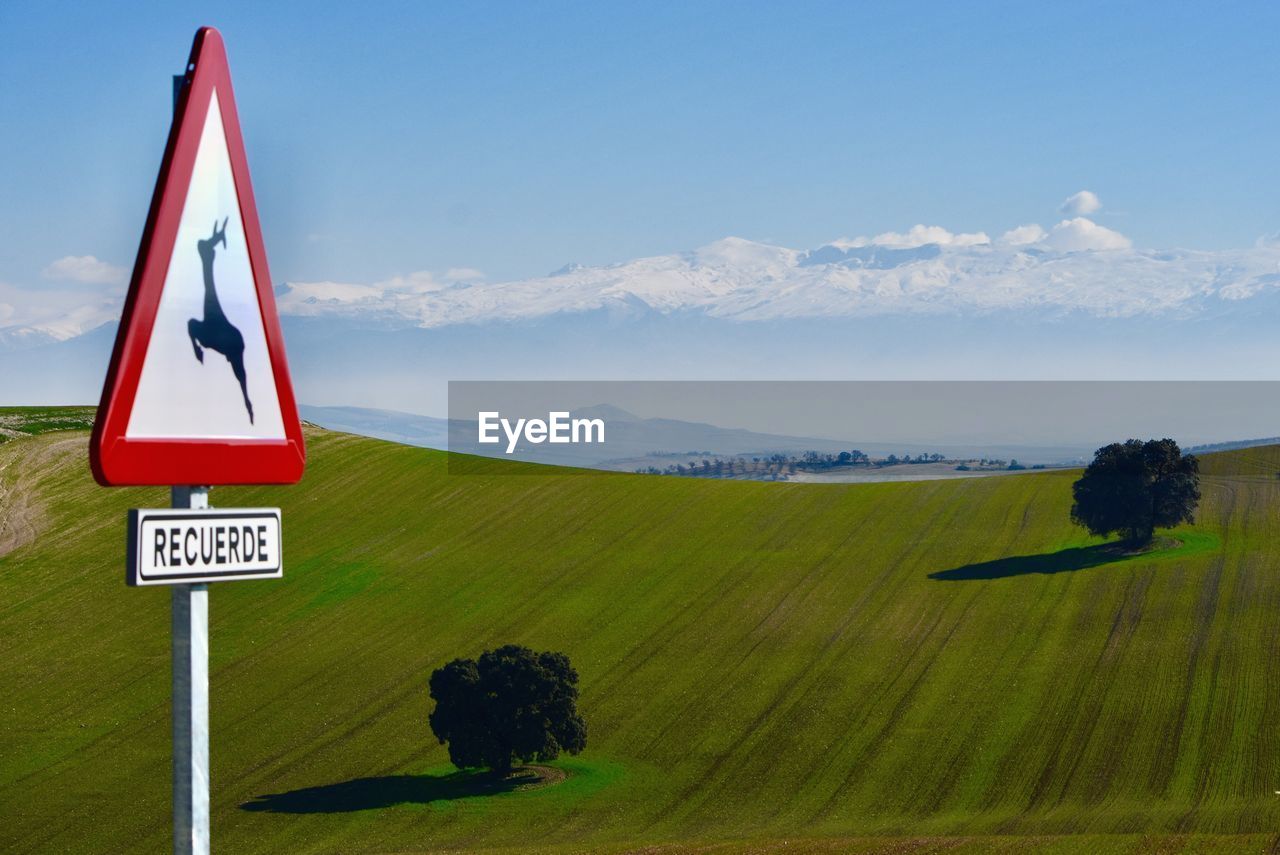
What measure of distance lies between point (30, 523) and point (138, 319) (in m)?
82.1

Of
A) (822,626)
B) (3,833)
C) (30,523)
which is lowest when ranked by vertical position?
(3,833)

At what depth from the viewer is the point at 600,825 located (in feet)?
151

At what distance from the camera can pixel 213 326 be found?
6.11 meters

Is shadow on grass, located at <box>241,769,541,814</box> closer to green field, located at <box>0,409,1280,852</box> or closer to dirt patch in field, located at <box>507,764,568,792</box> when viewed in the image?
dirt patch in field, located at <box>507,764,568,792</box>

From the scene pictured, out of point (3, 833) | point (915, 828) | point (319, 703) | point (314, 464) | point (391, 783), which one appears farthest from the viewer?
point (314, 464)

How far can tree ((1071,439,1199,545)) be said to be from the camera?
74562 mm

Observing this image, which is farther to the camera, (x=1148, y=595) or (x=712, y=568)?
(x=712, y=568)

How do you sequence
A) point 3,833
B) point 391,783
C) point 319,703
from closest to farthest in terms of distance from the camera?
point 3,833 → point 391,783 → point 319,703

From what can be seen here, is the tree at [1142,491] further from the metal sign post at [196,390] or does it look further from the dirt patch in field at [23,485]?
the metal sign post at [196,390]

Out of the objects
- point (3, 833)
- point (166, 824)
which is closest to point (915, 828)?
point (166, 824)

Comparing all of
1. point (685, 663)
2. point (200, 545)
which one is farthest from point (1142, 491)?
point (200, 545)

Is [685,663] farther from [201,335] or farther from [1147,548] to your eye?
[201,335]

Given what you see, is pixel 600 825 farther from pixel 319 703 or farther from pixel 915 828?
pixel 319 703

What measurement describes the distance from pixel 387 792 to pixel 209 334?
4677 centimetres
